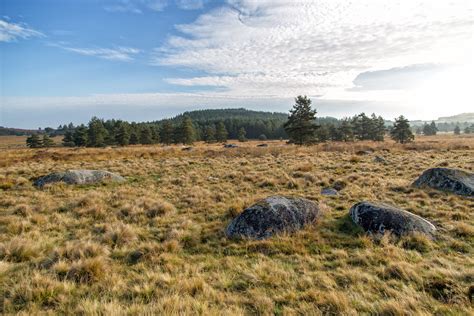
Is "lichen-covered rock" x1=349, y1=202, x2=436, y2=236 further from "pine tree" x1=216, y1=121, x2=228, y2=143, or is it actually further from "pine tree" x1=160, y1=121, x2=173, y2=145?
"pine tree" x1=216, y1=121, x2=228, y2=143

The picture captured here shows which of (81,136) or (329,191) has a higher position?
(81,136)

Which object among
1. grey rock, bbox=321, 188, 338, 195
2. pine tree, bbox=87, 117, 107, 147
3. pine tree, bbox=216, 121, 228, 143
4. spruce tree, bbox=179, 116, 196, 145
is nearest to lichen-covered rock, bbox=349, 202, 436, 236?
grey rock, bbox=321, 188, 338, 195

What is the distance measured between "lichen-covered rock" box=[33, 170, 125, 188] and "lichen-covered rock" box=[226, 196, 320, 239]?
10701mm

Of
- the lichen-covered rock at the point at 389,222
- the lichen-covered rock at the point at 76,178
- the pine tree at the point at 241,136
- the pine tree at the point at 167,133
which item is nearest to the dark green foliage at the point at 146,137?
the pine tree at the point at 167,133

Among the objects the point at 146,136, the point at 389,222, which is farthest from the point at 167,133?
the point at 389,222

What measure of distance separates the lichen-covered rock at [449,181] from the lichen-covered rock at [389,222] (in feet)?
16.8

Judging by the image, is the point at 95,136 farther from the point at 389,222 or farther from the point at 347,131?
the point at 389,222

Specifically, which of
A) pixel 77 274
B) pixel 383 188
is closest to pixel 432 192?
pixel 383 188

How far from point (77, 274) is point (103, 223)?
3359 mm

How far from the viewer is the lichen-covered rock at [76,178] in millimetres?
13555

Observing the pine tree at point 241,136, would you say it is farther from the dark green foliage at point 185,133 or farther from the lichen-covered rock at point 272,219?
the lichen-covered rock at point 272,219

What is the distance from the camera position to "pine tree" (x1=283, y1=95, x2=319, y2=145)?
40875mm

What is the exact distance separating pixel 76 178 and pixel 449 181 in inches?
711

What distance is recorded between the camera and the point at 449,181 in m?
10.6
